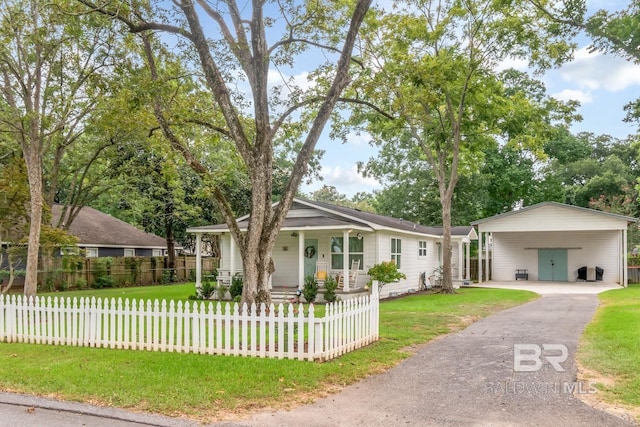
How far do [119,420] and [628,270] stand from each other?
28.0 metres

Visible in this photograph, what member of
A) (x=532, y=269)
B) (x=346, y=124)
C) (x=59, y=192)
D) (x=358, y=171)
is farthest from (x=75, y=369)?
(x=358, y=171)

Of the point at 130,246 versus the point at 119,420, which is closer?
the point at 119,420

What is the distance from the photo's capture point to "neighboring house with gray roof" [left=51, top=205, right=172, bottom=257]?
91.7ft

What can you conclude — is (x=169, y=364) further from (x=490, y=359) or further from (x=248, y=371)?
(x=490, y=359)

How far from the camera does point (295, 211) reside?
20578 mm

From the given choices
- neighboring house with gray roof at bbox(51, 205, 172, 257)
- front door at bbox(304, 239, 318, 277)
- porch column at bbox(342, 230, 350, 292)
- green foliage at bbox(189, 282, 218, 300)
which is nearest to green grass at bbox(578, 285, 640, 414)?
porch column at bbox(342, 230, 350, 292)

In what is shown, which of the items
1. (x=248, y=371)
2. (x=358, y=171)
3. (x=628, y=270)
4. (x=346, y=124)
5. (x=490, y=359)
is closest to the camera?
(x=248, y=371)

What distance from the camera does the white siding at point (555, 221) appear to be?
82.5ft

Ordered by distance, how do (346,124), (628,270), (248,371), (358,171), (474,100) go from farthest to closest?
(358,171) → (628,270) → (474,100) → (346,124) → (248,371)

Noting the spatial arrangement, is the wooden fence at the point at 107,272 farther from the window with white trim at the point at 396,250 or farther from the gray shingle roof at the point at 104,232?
the window with white trim at the point at 396,250

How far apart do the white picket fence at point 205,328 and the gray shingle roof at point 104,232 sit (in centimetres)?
1837

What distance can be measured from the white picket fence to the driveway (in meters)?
1.09

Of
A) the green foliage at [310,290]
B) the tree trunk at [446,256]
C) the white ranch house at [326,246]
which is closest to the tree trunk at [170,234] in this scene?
the white ranch house at [326,246]

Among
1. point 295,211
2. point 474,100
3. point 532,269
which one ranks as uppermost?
point 474,100
